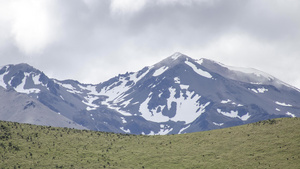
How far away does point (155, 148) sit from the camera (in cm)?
8625

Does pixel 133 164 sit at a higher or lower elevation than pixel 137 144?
lower

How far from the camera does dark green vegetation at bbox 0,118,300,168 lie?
73.4 metres

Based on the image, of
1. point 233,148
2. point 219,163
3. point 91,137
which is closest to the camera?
point 219,163

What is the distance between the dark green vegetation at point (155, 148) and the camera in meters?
73.4

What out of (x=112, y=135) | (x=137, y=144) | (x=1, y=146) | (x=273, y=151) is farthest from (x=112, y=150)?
(x=273, y=151)

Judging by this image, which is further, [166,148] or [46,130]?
[46,130]

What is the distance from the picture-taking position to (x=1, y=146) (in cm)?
8075

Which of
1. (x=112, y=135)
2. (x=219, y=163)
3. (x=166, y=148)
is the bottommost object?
(x=219, y=163)

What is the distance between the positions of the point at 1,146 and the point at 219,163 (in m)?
39.5

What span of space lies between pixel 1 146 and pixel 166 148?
101 ft

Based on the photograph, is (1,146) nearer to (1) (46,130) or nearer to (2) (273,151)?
(1) (46,130)

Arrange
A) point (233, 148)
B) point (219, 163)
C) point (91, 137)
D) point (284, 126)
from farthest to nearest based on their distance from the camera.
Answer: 1. point (91, 137)
2. point (284, 126)
3. point (233, 148)
4. point (219, 163)

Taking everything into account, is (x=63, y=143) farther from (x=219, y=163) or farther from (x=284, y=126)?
(x=284, y=126)

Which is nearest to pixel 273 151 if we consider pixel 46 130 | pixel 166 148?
pixel 166 148
